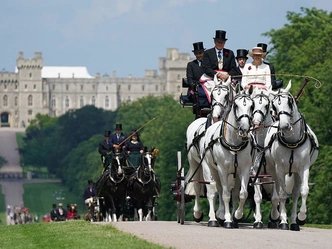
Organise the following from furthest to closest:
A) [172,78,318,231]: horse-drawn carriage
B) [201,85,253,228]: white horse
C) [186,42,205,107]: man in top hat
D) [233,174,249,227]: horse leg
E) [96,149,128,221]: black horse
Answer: [96,149,128,221]: black horse, [186,42,205,107]: man in top hat, [233,174,249,227]: horse leg, [172,78,318,231]: horse-drawn carriage, [201,85,253,228]: white horse

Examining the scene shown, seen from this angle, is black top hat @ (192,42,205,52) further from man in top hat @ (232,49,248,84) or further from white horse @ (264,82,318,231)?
white horse @ (264,82,318,231)

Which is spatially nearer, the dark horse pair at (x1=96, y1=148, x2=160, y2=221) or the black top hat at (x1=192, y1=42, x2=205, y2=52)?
the black top hat at (x1=192, y1=42, x2=205, y2=52)

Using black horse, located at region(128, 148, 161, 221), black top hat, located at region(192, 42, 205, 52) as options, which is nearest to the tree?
black horse, located at region(128, 148, 161, 221)

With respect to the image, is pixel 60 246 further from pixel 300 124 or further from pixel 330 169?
pixel 330 169

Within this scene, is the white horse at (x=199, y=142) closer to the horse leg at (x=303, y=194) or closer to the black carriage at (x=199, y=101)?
the black carriage at (x=199, y=101)

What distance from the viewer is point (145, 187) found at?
3098 cm

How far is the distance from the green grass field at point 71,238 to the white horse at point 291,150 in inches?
98.0

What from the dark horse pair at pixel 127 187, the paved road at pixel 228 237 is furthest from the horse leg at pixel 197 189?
the dark horse pair at pixel 127 187

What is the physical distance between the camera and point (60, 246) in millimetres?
19953

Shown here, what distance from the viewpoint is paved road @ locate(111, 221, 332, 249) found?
1878 centimetres

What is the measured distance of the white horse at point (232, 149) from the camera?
2172 cm

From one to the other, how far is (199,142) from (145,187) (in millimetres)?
7406

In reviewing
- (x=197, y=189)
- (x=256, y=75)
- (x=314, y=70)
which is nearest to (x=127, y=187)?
(x=197, y=189)

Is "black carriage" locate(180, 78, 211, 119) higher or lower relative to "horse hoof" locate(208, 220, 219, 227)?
higher
